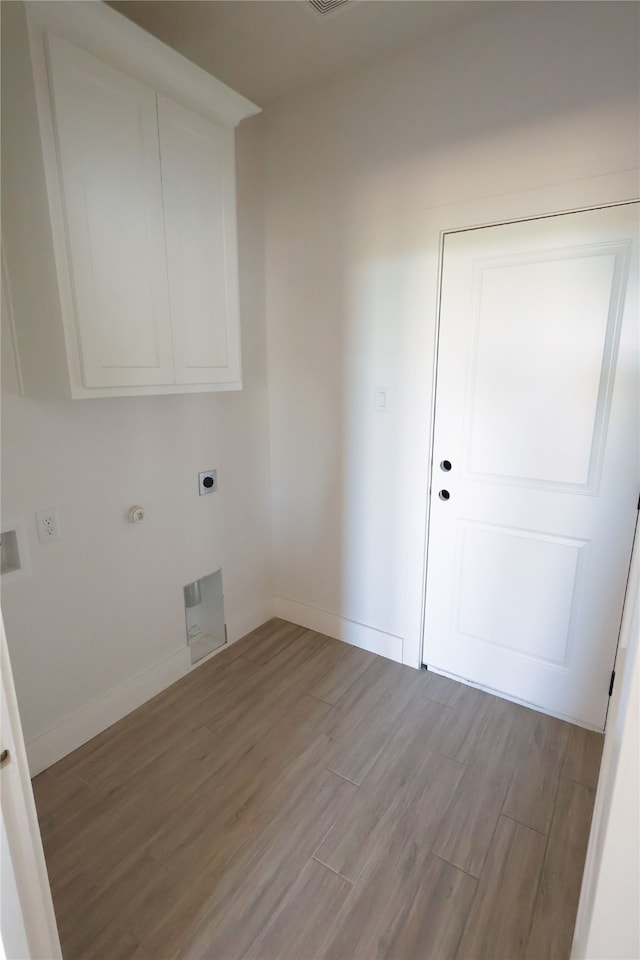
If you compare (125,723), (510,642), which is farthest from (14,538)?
(510,642)

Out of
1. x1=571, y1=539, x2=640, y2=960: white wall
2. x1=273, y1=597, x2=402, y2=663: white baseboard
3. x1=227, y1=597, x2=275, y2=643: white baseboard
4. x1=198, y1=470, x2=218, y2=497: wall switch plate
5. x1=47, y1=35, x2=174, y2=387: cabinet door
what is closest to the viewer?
x1=571, y1=539, x2=640, y2=960: white wall

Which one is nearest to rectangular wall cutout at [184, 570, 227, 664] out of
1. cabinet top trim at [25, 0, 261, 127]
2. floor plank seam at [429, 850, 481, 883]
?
floor plank seam at [429, 850, 481, 883]

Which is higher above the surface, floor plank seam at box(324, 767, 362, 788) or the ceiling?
the ceiling

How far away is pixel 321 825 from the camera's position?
165 cm

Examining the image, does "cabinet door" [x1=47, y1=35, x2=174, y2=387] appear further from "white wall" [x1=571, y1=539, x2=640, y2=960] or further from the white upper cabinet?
"white wall" [x1=571, y1=539, x2=640, y2=960]

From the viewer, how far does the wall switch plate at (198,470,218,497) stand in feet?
7.80

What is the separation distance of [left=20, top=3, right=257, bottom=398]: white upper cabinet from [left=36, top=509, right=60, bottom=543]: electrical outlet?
0.49 m

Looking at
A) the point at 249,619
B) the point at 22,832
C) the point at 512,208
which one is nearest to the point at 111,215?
the point at 512,208

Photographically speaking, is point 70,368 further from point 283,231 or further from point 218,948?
point 218,948

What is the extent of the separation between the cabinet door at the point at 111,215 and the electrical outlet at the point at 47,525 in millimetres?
527

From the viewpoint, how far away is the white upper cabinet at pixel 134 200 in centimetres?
141

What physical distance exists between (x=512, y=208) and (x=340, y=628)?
218cm

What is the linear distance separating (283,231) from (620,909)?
2.68 m

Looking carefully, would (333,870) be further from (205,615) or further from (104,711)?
(205,615)
